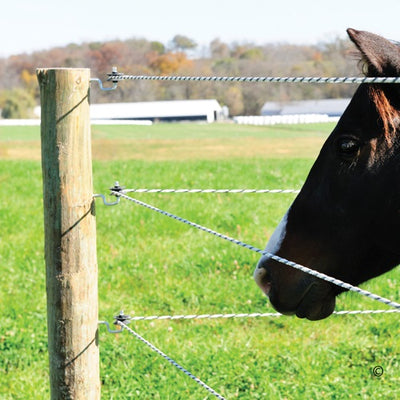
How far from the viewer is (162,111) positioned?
153ft

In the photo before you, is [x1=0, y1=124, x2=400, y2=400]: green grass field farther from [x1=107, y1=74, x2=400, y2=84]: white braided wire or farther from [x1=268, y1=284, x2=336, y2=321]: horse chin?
Result: [x1=107, y1=74, x2=400, y2=84]: white braided wire

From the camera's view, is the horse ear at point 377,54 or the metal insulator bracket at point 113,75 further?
the metal insulator bracket at point 113,75

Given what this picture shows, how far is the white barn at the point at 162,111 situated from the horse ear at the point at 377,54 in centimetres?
3849

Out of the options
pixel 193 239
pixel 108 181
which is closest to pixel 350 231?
pixel 193 239

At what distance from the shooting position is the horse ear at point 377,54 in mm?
1969

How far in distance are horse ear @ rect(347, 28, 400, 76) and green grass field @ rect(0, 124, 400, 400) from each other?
0.83 meters

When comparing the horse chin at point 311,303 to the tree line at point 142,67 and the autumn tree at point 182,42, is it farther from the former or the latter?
the autumn tree at point 182,42

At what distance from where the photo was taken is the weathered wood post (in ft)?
7.50


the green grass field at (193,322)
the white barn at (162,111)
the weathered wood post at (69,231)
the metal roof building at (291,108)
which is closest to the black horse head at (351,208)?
the green grass field at (193,322)

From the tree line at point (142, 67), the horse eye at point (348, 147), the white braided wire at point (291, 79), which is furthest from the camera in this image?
the tree line at point (142, 67)

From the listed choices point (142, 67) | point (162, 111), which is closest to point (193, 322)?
point (142, 67)

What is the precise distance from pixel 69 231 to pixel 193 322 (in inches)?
94.9

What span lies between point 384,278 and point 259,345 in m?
1.46

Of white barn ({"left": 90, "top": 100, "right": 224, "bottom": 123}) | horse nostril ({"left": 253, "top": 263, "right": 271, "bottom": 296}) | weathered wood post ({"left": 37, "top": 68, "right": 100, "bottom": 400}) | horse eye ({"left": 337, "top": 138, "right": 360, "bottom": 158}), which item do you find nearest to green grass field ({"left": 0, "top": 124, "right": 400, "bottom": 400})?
horse nostril ({"left": 253, "top": 263, "right": 271, "bottom": 296})
